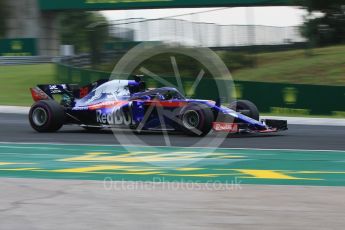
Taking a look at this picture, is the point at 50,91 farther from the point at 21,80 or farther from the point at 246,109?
the point at 21,80

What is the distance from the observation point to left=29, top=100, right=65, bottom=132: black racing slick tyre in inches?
568

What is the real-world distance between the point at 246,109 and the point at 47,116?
4049 millimetres

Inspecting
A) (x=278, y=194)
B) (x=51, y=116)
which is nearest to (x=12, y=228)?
(x=278, y=194)

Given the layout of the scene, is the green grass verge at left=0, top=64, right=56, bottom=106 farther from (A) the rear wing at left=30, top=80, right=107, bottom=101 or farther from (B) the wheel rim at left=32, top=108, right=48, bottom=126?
(B) the wheel rim at left=32, top=108, right=48, bottom=126

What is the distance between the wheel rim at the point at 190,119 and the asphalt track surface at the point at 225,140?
0.25 metres

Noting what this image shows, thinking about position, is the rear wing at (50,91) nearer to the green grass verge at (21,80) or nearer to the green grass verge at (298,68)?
the green grass verge at (21,80)

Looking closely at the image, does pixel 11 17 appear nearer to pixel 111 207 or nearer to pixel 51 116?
pixel 51 116

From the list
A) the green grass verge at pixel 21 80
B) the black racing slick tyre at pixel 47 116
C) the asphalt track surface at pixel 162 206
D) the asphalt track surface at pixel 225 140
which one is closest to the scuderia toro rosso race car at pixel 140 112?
the black racing slick tyre at pixel 47 116

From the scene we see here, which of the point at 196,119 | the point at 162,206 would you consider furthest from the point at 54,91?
the point at 162,206

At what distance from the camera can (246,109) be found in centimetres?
1416

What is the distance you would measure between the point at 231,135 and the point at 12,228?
28.0 ft

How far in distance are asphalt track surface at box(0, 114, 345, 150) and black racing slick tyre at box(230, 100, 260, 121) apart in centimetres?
44

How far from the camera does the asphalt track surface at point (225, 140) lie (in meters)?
12.9

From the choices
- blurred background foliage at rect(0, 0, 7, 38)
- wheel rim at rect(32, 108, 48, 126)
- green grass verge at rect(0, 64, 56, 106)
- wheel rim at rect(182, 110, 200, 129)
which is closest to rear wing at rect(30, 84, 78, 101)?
wheel rim at rect(32, 108, 48, 126)
